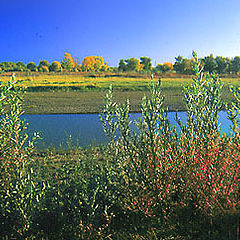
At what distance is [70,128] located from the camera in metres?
9.27

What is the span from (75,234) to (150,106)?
5.24 feet

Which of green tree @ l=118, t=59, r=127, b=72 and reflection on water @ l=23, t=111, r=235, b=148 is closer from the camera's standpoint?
reflection on water @ l=23, t=111, r=235, b=148

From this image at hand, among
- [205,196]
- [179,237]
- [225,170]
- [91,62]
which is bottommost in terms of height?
[179,237]

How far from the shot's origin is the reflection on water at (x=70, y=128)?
7279mm

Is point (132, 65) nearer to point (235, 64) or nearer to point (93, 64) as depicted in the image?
point (93, 64)

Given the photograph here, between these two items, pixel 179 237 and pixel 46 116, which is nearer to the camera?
pixel 179 237

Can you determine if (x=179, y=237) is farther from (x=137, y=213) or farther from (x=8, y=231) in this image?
(x=8, y=231)

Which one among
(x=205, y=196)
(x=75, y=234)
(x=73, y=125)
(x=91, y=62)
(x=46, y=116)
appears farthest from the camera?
(x=91, y=62)

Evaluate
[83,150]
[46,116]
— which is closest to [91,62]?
[46,116]

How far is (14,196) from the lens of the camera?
2.94 metres

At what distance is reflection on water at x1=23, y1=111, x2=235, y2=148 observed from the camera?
7.28 metres

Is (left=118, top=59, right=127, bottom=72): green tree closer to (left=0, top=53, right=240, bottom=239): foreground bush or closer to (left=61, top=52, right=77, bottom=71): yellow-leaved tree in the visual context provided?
(left=61, top=52, right=77, bottom=71): yellow-leaved tree

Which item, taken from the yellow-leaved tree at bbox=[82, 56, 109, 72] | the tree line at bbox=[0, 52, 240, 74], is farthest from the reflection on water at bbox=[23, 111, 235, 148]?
the yellow-leaved tree at bbox=[82, 56, 109, 72]

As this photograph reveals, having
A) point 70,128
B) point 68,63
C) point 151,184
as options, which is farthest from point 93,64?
point 151,184
